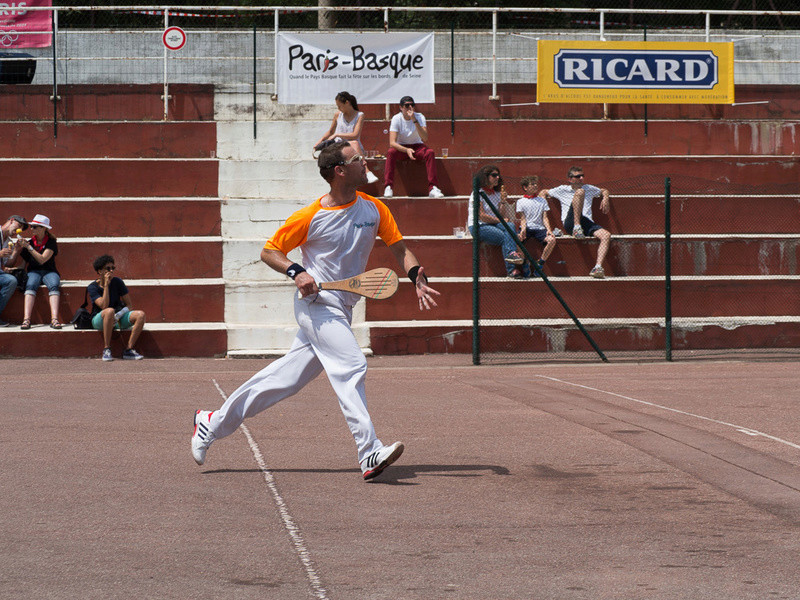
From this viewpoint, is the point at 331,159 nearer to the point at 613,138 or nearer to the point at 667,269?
the point at 667,269

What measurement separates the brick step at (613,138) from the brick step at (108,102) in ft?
14.8

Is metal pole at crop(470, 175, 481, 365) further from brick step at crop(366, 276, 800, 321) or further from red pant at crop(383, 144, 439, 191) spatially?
red pant at crop(383, 144, 439, 191)

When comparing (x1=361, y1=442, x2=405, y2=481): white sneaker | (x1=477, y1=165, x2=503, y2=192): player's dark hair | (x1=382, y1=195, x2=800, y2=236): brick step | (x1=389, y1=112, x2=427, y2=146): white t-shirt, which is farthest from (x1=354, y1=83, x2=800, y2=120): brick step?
(x1=361, y1=442, x2=405, y2=481): white sneaker

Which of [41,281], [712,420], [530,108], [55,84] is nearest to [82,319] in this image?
[41,281]

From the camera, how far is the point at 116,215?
53.9ft

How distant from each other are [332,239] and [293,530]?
1883mm

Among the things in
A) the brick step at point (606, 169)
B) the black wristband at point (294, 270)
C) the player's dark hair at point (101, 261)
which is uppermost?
the brick step at point (606, 169)

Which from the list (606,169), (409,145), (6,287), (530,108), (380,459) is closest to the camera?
(380,459)

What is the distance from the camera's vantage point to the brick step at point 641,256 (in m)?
15.5

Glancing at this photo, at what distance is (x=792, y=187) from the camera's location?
54.6 ft

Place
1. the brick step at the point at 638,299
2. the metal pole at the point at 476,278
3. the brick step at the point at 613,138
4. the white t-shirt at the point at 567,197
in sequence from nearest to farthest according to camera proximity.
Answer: the metal pole at the point at 476,278 < the brick step at the point at 638,299 < the white t-shirt at the point at 567,197 < the brick step at the point at 613,138

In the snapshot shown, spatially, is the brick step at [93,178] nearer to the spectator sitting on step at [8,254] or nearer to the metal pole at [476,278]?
the spectator sitting on step at [8,254]

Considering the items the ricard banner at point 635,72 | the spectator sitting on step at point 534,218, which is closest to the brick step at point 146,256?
the spectator sitting on step at point 534,218

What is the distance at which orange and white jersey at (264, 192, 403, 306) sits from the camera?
21.6 feet
